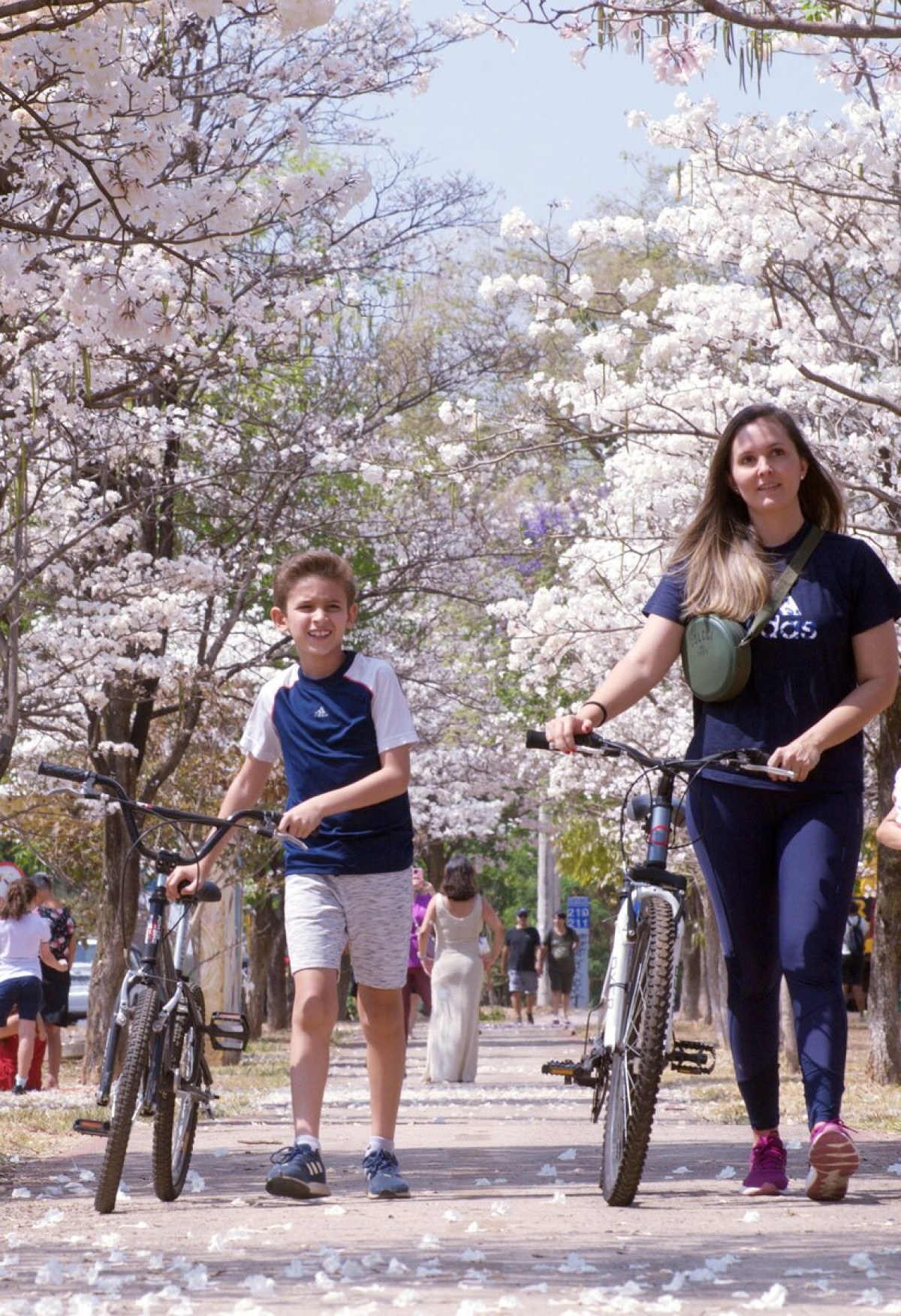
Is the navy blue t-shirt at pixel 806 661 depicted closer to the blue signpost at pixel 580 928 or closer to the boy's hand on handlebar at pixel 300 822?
the boy's hand on handlebar at pixel 300 822

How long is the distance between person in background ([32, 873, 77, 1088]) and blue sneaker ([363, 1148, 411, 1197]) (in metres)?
10.6

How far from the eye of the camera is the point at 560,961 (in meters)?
37.3

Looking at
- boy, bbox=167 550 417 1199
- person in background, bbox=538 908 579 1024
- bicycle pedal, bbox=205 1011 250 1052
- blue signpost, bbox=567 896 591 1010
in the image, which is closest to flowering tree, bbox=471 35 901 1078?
boy, bbox=167 550 417 1199

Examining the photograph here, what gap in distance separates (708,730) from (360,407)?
12.4 meters

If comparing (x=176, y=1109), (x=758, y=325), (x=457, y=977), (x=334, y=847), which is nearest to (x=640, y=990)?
(x=334, y=847)

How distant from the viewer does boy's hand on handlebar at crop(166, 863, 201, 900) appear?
625cm

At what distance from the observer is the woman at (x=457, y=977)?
15.8 meters

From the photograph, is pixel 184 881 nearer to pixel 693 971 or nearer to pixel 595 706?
pixel 595 706

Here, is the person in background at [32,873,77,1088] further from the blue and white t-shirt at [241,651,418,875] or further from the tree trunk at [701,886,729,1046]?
the blue and white t-shirt at [241,651,418,875]

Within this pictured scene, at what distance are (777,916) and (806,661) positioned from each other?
0.73 metres

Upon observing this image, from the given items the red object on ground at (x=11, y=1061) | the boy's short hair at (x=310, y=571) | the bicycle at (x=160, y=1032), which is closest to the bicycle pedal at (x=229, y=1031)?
the bicycle at (x=160, y=1032)

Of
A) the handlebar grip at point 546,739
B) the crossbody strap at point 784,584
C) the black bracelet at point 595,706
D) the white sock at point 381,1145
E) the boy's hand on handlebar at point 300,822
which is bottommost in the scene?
the white sock at point 381,1145

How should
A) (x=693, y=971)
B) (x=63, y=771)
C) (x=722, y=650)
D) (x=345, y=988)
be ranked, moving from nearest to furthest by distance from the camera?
(x=722, y=650) < (x=63, y=771) < (x=693, y=971) < (x=345, y=988)

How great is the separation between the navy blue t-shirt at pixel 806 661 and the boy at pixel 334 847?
1.04 metres
